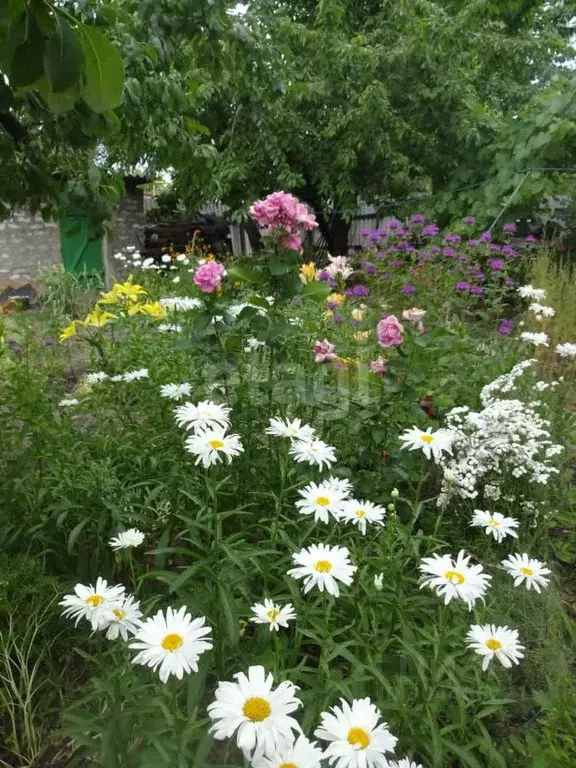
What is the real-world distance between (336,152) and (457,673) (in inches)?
324

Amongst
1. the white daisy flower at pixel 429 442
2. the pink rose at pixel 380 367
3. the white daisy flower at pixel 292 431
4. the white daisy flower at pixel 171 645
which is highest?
the pink rose at pixel 380 367

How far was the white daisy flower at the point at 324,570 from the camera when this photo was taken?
1.23 m

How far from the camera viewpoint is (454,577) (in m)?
1.24

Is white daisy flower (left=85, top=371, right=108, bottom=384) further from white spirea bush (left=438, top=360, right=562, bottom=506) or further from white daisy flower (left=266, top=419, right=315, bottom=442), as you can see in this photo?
white spirea bush (left=438, top=360, right=562, bottom=506)

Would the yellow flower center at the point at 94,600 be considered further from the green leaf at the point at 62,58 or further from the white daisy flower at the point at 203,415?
the green leaf at the point at 62,58

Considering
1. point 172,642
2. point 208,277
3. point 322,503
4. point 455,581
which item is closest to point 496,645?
point 455,581

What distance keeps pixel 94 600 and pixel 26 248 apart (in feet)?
37.8

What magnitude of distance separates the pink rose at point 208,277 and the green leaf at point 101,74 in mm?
1145

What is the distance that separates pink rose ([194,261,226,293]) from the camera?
2082 mm

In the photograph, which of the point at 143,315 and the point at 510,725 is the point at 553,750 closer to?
the point at 510,725

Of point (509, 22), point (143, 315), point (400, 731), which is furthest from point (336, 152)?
point (400, 731)

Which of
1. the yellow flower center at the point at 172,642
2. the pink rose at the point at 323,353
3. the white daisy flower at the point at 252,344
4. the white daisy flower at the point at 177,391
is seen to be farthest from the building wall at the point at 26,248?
the yellow flower center at the point at 172,642

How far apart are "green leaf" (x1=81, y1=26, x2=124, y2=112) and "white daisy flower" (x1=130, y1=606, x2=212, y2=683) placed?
2.73 ft

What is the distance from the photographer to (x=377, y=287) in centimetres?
516
